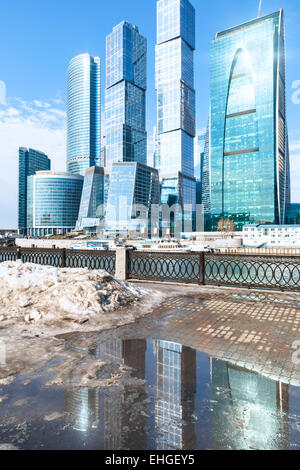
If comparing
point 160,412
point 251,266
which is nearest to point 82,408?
point 160,412

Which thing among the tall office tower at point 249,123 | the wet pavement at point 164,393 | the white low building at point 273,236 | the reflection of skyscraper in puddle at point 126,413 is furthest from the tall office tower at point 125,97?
the reflection of skyscraper in puddle at point 126,413

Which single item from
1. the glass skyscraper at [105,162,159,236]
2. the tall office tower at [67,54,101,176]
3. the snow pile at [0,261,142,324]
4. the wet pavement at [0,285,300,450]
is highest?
the tall office tower at [67,54,101,176]

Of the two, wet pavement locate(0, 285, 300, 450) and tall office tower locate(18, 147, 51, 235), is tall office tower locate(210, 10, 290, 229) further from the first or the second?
tall office tower locate(18, 147, 51, 235)

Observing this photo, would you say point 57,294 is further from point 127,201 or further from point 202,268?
point 127,201

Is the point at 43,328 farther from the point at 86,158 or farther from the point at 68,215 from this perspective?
the point at 86,158

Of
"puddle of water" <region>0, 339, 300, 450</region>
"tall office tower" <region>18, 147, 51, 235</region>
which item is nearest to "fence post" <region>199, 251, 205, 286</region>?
"puddle of water" <region>0, 339, 300, 450</region>

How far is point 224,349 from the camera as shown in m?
4.64

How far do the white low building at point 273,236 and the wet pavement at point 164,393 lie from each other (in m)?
74.1

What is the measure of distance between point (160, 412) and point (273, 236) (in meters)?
79.9

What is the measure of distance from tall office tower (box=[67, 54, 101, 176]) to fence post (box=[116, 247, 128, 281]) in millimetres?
170427

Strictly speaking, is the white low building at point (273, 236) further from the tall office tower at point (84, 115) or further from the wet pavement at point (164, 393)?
the tall office tower at point (84, 115)

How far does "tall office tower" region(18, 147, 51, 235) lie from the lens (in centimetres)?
16876

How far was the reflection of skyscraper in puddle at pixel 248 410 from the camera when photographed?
2.46 m
